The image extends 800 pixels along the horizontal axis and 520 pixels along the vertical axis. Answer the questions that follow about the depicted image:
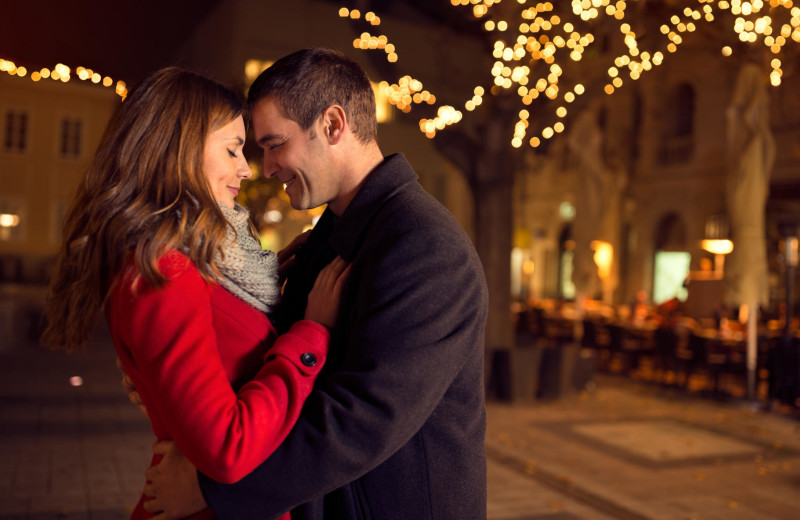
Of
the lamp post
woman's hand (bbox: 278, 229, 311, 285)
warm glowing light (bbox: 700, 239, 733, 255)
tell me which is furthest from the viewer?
warm glowing light (bbox: 700, 239, 733, 255)

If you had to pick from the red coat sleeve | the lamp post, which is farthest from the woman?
the lamp post

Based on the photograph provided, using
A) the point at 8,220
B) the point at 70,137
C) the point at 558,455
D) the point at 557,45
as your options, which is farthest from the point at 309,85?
the point at 70,137

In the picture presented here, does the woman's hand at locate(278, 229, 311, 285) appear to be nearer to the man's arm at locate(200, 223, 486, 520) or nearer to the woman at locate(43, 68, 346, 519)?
the woman at locate(43, 68, 346, 519)

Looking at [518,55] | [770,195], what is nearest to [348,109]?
[518,55]

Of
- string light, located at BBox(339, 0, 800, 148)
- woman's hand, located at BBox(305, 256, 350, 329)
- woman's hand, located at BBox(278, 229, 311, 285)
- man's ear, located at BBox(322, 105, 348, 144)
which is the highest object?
string light, located at BBox(339, 0, 800, 148)

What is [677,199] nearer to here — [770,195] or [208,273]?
[770,195]

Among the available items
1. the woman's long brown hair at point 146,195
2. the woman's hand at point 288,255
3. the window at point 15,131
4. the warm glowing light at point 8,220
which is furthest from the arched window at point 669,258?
the window at point 15,131

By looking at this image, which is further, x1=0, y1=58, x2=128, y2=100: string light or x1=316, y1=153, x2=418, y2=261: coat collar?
x1=0, y1=58, x2=128, y2=100: string light

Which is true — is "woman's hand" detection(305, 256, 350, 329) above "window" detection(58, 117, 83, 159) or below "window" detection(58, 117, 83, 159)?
below

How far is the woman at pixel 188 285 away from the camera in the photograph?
4.64ft

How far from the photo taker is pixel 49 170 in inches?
1423

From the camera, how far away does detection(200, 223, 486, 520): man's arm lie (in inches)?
55.9

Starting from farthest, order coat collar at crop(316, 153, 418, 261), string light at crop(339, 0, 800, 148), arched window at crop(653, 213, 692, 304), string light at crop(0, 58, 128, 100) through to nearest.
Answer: arched window at crop(653, 213, 692, 304) → string light at crop(339, 0, 800, 148) → string light at crop(0, 58, 128, 100) → coat collar at crop(316, 153, 418, 261)

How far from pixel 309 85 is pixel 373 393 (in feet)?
2.38
